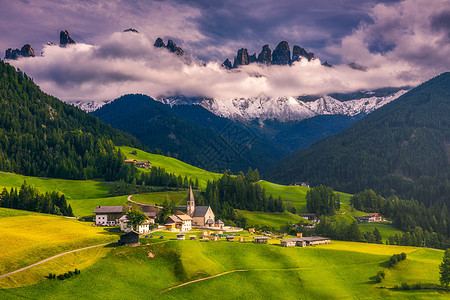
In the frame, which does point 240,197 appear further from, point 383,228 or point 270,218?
point 383,228

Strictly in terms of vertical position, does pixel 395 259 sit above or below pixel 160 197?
below

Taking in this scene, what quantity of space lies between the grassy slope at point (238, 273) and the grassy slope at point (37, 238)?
27.1ft

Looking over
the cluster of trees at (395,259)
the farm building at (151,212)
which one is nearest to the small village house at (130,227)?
the farm building at (151,212)

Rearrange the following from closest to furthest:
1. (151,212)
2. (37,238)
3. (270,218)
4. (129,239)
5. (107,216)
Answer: (37,238), (129,239), (107,216), (151,212), (270,218)

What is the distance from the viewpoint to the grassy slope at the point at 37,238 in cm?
8288

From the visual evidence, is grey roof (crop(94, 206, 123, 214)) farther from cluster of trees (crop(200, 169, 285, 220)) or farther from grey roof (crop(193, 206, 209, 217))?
cluster of trees (crop(200, 169, 285, 220))

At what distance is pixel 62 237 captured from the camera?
3880 inches

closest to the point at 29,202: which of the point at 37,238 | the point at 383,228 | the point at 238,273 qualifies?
the point at 37,238

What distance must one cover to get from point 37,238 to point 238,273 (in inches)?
1911

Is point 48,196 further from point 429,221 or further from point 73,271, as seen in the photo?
point 429,221

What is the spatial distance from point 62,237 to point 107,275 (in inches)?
856

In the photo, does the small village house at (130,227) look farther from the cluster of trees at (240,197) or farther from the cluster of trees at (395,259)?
the cluster of trees at (395,259)

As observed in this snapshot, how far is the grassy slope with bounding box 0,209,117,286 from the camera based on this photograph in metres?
82.9

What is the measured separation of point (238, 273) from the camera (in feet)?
301
